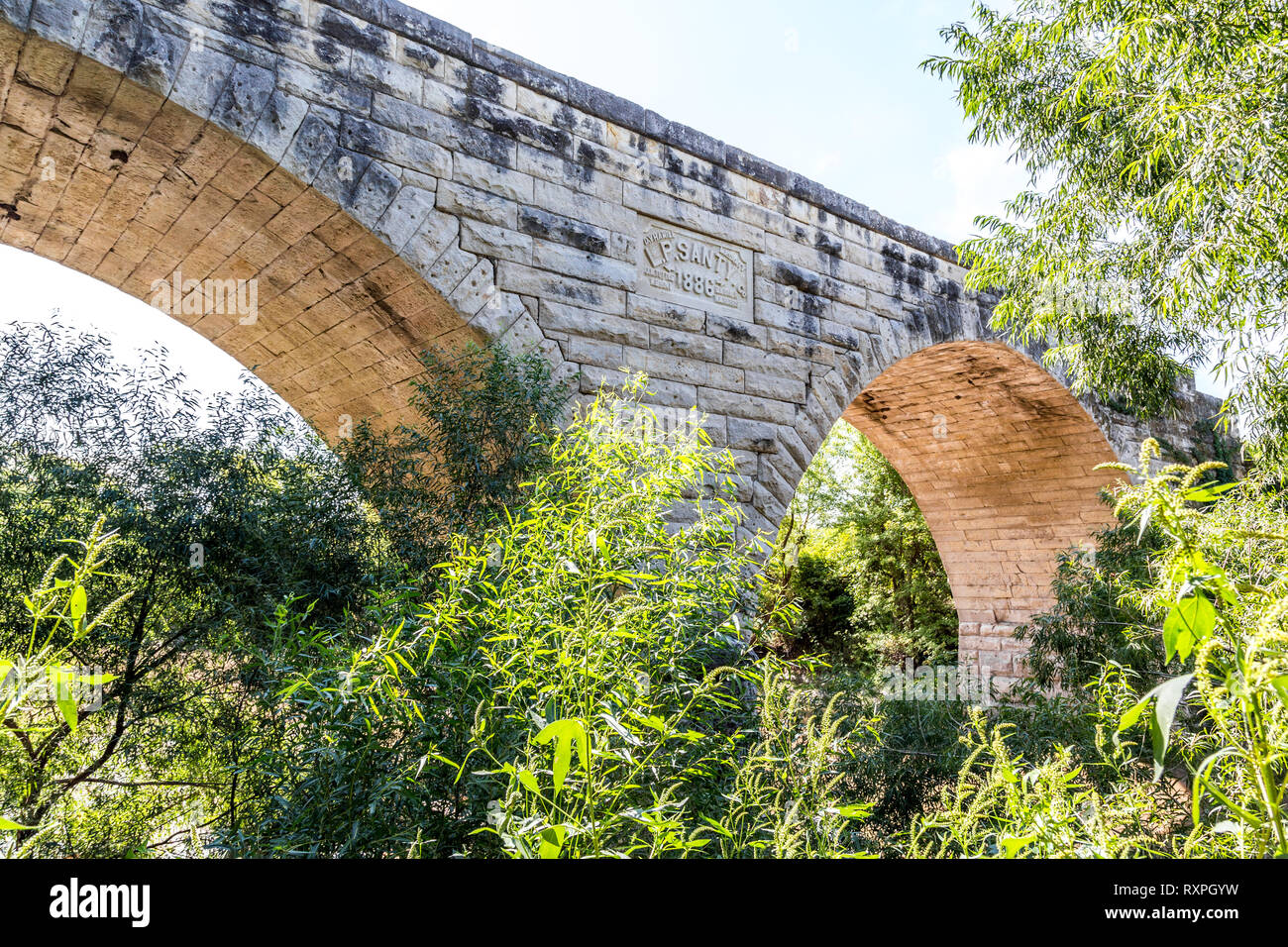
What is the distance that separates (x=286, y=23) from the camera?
3680 mm

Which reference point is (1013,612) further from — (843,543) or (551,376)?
(551,376)

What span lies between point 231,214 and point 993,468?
763 cm

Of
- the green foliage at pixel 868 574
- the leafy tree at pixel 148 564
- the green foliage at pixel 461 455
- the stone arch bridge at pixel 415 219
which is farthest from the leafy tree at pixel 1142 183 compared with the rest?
the green foliage at pixel 868 574

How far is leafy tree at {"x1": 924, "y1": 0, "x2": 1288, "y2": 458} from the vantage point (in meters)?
3.82

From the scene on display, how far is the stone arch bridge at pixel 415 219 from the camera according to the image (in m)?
3.45

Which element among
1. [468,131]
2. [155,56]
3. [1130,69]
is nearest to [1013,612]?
[1130,69]

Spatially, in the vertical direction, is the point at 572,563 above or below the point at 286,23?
below

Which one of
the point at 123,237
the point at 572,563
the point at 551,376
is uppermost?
the point at 123,237

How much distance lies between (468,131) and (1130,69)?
139 inches

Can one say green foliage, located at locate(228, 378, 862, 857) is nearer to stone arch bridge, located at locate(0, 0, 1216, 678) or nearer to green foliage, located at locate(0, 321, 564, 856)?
green foliage, located at locate(0, 321, 564, 856)
